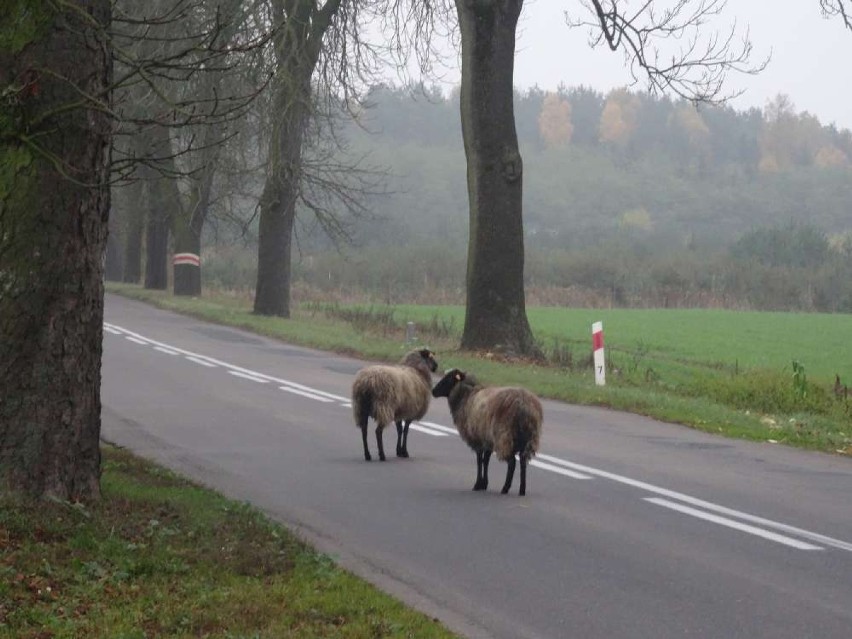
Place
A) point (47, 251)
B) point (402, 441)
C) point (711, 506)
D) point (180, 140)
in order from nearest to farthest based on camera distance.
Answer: point (47, 251), point (711, 506), point (402, 441), point (180, 140)

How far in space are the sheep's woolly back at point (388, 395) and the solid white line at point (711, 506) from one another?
1565 millimetres

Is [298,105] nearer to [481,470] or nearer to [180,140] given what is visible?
[180,140]

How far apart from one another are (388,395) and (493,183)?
43.6ft

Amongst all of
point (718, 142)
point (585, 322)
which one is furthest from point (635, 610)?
point (718, 142)

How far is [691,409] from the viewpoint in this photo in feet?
59.5

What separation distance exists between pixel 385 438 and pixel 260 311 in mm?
22533

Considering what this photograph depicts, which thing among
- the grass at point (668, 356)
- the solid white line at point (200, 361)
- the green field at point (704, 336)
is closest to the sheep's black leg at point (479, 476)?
the grass at point (668, 356)

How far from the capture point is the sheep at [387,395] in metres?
12.3

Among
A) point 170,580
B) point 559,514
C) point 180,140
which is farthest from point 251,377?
point 170,580

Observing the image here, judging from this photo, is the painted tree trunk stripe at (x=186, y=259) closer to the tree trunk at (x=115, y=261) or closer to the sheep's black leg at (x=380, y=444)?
the tree trunk at (x=115, y=261)

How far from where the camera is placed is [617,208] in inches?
4946

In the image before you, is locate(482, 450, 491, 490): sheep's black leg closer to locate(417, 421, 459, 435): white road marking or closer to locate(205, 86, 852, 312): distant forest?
locate(417, 421, 459, 435): white road marking

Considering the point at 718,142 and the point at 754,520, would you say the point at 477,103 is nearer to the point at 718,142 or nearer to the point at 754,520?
the point at 754,520

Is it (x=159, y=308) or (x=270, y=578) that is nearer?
(x=270, y=578)
